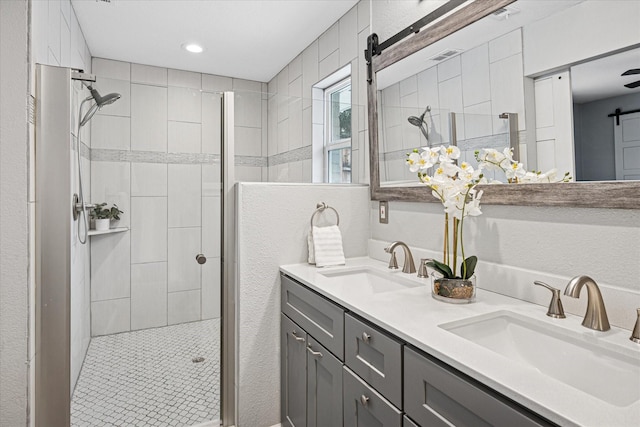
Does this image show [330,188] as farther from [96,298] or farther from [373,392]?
[96,298]

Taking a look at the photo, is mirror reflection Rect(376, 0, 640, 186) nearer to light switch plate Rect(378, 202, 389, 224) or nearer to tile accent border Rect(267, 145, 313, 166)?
light switch plate Rect(378, 202, 389, 224)

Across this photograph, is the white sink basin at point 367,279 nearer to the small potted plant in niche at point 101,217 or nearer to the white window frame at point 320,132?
the white window frame at point 320,132

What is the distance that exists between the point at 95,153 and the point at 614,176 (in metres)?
2.11

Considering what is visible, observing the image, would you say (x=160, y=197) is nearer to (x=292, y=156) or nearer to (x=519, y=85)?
(x=292, y=156)

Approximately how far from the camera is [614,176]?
1.04 m

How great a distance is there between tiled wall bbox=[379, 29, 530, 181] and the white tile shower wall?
26 cm

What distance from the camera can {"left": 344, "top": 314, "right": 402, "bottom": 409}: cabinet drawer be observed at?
3.37 ft

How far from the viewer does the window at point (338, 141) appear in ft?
7.70

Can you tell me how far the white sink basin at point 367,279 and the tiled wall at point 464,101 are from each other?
1.74ft

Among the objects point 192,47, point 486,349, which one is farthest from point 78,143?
point 486,349


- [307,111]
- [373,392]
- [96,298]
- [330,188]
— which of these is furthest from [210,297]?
[307,111]

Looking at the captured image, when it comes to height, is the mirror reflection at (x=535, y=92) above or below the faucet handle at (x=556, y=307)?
above

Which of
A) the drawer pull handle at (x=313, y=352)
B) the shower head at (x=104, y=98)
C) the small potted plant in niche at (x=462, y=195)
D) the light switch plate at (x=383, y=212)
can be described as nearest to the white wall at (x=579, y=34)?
the small potted plant in niche at (x=462, y=195)

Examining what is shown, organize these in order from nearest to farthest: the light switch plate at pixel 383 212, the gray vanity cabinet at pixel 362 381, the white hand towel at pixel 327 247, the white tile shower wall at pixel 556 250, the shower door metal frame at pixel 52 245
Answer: the gray vanity cabinet at pixel 362 381
the white tile shower wall at pixel 556 250
the shower door metal frame at pixel 52 245
the white hand towel at pixel 327 247
the light switch plate at pixel 383 212
